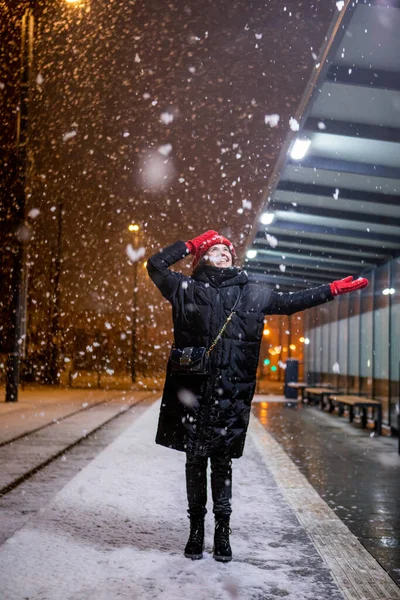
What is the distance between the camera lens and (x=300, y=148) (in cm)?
921

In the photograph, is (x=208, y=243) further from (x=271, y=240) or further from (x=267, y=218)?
(x=271, y=240)

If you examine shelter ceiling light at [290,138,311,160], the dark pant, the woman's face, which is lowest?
the dark pant

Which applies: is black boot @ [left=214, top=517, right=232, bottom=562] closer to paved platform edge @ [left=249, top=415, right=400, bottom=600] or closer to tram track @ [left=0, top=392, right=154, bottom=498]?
paved platform edge @ [left=249, top=415, right=400, bottom=600]

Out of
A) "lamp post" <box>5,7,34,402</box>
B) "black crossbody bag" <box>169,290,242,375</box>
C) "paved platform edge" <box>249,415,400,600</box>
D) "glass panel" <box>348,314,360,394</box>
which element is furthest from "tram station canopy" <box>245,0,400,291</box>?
"lamp post" <box>5,7,34,402</box>

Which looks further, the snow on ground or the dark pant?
the dark pant

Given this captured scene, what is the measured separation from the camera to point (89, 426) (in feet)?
41.4

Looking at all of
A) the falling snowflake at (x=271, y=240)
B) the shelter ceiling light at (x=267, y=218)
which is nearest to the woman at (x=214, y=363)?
the shelter ceiling light at (x=267, y=218)

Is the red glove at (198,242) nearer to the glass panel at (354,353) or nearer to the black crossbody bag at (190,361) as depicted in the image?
the black crossbody bag at (190,361)

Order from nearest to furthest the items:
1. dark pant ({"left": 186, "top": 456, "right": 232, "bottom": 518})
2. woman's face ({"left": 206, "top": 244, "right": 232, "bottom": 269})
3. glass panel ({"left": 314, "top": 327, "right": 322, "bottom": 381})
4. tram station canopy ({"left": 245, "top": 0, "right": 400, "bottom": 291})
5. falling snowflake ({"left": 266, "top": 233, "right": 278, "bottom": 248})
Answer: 1. dark pant ({"left": 186, "top": 456, "right": 232, "bottom": 518})
2. woman's face ({"left": 206, "top": 244, "right": 232, "bottom": 269})
3. tram station canopy ({"left": 245, "top": 0, "right": 400, "bottom": 291})
4. falling snowflake ({"left": 266, "top": 233, "right": 278, "bottom": 248})
5. glass panel ({"left": 314, "top": 327, "right": 322, "bottom": 381})

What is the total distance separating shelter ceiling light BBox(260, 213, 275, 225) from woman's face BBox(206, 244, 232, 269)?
8.52 m

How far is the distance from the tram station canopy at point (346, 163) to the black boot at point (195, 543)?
394 cm

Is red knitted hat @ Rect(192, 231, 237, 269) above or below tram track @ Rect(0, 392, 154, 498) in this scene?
above

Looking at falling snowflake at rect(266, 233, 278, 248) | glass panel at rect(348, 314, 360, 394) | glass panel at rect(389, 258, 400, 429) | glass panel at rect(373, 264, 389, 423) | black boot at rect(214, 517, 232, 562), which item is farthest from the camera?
glass panel at rect(348, 314, 360, 394)

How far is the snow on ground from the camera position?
3762mm
